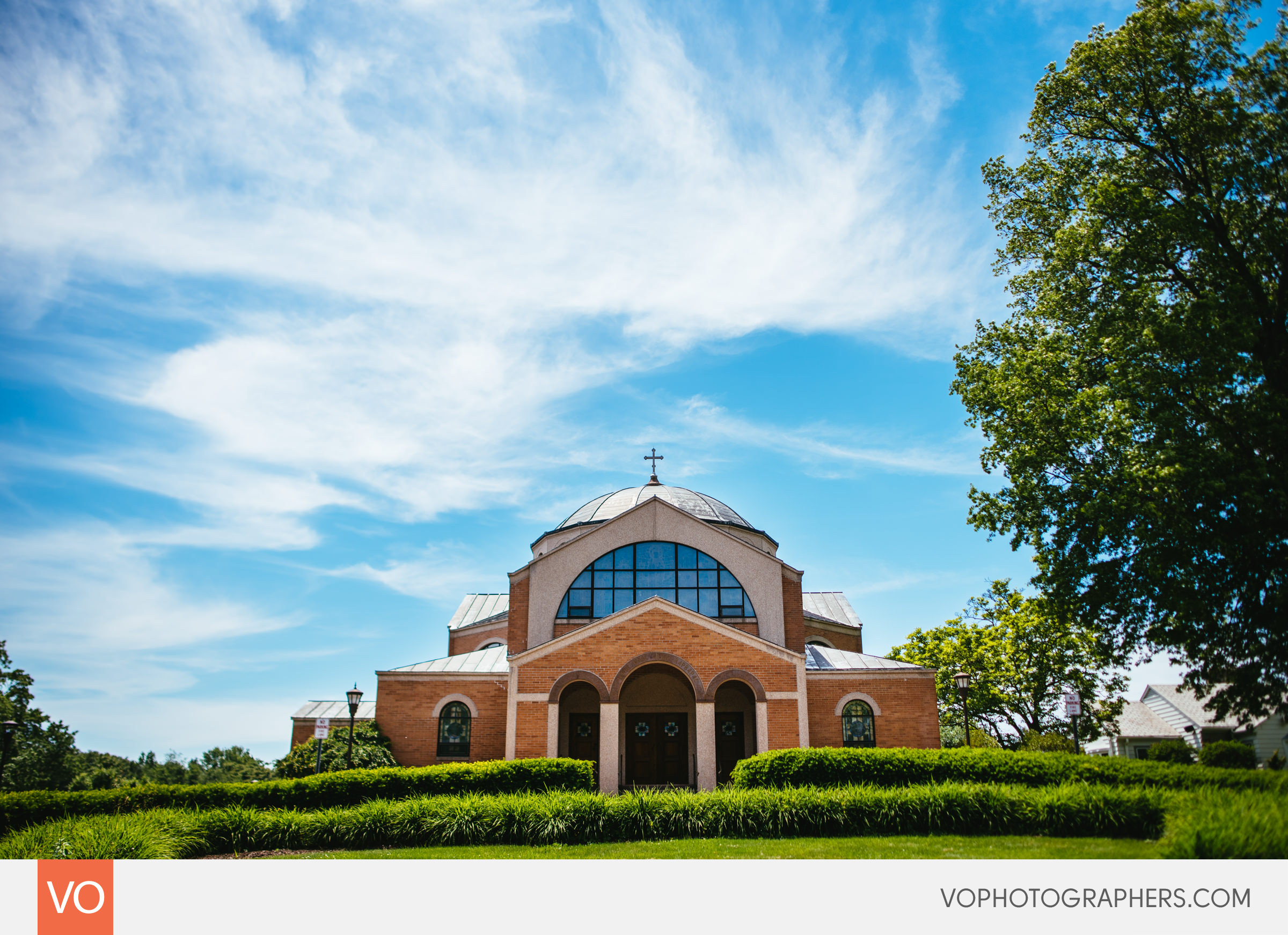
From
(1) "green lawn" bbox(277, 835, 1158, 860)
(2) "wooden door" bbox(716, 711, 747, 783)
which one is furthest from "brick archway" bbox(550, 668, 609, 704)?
(1) "green lawn" bbox(277, 835, 1158, 860)

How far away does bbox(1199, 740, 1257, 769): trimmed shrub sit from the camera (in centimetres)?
1322

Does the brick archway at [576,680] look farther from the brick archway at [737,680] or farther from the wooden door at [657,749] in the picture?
the wooden door at [657,749]

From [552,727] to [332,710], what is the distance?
13868 mm

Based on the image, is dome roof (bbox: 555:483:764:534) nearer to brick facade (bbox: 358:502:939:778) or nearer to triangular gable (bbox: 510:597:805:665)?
brick facade (bbox: 358:502:939:778)

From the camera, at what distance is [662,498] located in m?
27.9

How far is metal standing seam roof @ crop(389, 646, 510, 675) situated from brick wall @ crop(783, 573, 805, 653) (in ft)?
28.8

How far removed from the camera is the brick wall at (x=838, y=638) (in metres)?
31.1

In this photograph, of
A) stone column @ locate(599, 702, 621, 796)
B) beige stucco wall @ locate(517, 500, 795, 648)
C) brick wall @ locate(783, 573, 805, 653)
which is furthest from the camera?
beige stucco wall @ locate(517, 500, 795, 648)

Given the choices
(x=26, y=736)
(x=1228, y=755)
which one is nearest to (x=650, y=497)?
(x=1228, y=755)

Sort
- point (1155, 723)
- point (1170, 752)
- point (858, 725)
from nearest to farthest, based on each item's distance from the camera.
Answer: point (1170, 752), point (858, 725), point (1155, 723)

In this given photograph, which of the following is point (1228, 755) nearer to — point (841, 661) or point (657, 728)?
point (841, 661)

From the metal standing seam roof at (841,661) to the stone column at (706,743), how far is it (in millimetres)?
3678

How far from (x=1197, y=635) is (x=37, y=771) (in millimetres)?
55065
